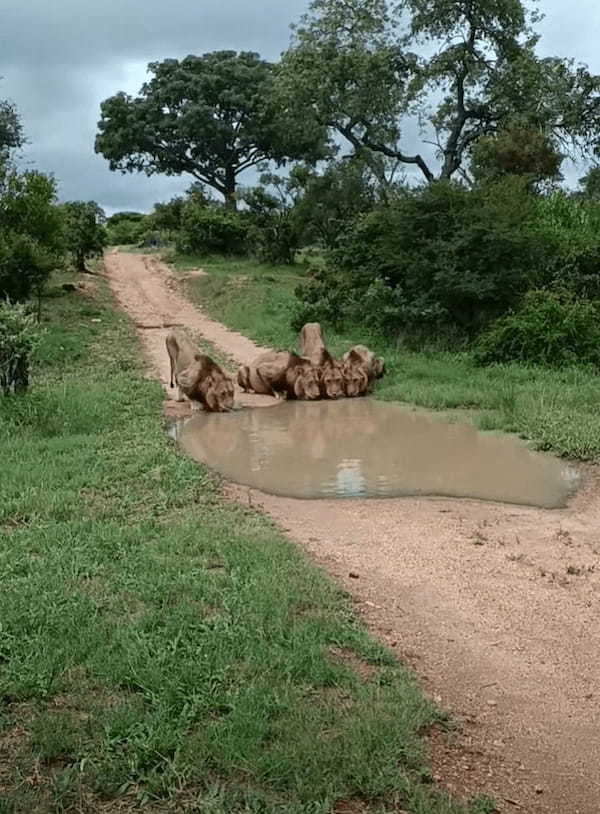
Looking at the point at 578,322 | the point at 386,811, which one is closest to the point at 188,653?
the point at 386,811

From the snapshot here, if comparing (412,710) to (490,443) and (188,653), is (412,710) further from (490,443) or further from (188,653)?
(490,443)

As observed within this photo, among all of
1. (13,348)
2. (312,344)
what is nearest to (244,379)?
(312,344)

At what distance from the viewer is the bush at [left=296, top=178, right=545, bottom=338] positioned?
43.8 ft

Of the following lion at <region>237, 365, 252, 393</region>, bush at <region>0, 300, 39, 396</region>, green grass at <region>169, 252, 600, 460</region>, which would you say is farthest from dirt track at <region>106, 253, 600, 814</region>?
lion at <region>237, 365, 252, 393</region>

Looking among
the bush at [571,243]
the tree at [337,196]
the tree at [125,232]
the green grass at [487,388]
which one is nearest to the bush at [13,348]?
the green grass at [487,388]

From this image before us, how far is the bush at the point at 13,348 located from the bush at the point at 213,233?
742 inches

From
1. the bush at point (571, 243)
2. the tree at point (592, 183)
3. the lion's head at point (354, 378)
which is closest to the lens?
the lion's head at point (354, 378)

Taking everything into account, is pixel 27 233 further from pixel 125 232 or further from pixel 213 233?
pixel 125 232

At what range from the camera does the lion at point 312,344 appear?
1122 centimetres

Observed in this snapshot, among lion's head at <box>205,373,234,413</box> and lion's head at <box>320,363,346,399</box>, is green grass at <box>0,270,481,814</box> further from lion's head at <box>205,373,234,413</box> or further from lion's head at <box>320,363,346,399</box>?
lion's head at <box>320,363,346,399</box>

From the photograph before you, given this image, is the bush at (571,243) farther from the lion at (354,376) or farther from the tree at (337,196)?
the tree at (337,196)

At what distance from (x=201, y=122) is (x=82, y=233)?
15.5 m

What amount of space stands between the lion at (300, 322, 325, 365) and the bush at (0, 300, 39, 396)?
3.74 metres

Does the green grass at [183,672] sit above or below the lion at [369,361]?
below
